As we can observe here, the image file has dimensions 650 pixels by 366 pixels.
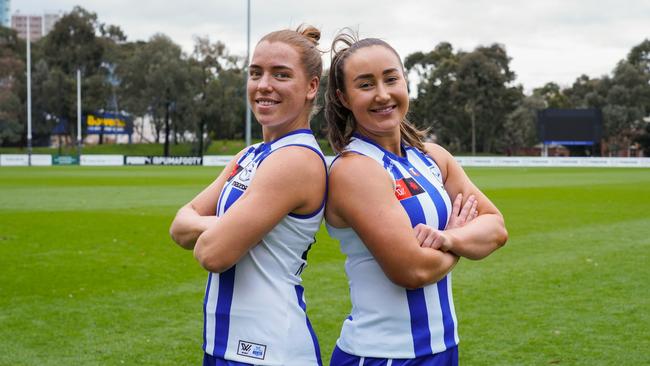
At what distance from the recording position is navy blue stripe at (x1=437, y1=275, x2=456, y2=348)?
289cm

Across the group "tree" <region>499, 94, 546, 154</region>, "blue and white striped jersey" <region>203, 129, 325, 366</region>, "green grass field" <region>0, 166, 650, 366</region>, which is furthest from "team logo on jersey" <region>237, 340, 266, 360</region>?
"tree" <region>499, 94, 546, 154</region>

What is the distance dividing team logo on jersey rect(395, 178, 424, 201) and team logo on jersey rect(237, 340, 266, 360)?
732mm

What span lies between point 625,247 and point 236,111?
2568 inches

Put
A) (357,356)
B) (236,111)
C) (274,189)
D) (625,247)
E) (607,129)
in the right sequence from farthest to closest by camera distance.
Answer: (607,129)
(236,111)
(625,247)
(357,356)
(274,189)

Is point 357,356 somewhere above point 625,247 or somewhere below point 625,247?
above

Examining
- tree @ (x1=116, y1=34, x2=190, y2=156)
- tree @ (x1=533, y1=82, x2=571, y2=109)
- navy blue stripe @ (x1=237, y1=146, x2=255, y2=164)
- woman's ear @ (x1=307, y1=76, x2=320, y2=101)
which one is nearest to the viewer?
woman's ear @ (x1=307, y1=76, x2=320, y2=101)

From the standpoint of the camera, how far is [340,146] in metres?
2.89

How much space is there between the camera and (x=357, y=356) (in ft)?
9.26

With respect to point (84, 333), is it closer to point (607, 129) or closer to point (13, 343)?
point (13, 343)

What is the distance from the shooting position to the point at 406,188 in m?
2.79

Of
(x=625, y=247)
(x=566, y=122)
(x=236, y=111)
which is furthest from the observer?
(x=236, y=111)

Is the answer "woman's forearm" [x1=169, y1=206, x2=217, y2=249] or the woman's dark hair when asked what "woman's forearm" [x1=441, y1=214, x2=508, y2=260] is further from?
"woman's forearm" [x1=169, y1=206, x2=217, y2=249]

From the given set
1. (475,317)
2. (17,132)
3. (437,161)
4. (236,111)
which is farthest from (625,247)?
(17,132)

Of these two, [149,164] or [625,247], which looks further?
[149,164]
